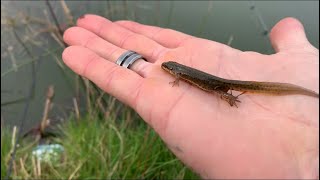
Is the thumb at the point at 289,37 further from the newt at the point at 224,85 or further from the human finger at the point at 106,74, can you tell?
the human finger at the point at 106,74

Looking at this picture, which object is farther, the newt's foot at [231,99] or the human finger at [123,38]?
the human finger at [123,38]

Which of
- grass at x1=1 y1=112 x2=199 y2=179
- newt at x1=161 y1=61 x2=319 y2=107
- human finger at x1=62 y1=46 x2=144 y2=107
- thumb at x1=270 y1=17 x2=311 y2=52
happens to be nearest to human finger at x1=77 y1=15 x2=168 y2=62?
newt at x1=161 y1=61 x2=319 y2=107

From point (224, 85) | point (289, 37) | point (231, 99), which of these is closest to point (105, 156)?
point (224, 85)

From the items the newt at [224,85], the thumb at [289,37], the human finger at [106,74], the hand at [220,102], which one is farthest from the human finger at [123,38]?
the thumb at [289,37]

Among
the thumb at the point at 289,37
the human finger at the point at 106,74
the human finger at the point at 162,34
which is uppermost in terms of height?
the thumb at the point at 289,37

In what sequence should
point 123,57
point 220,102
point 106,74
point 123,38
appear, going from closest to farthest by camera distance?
point 220,102 → point 106,74 → point 123,57 → point 123,38

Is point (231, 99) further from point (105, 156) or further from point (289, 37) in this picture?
point (105, 156)

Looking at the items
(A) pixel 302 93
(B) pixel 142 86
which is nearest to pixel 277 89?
(A) pixel 302 93
